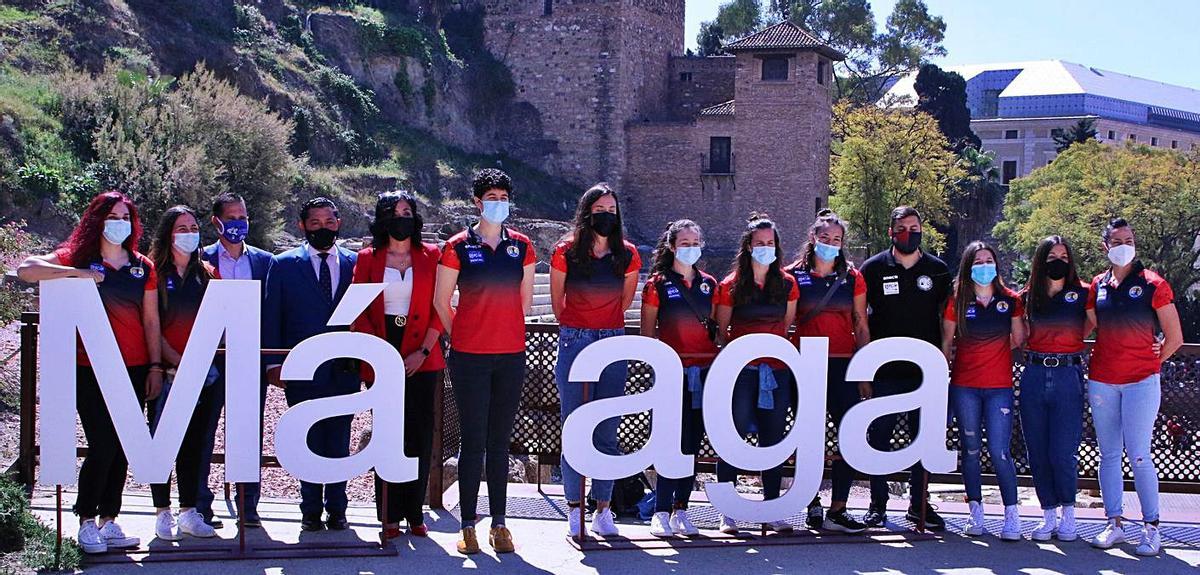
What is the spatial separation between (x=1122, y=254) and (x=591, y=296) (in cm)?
269

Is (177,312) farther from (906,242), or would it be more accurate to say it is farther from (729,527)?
(906,242)

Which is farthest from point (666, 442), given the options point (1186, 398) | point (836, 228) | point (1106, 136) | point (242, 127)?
point (1106, 136)

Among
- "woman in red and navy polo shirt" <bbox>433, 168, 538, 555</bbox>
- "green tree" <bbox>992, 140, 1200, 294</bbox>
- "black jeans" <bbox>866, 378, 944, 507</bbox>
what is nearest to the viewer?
"woman in red and navy polo shirt" <bbox>433, 168, 538, 555</bbox>

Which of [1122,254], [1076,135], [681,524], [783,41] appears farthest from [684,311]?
[1076,135]

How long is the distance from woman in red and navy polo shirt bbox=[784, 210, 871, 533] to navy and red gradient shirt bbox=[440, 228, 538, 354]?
154 cm

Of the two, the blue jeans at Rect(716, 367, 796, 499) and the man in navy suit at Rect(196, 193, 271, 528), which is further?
the blue jeans at Rect(716, 367, 796, 499)

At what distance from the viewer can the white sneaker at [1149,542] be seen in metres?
6.66

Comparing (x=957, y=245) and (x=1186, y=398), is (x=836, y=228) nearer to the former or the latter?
(x=1186, y=398)

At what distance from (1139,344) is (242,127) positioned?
1994 centimetres

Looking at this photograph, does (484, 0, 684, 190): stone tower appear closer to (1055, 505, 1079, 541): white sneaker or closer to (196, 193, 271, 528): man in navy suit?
(196, 193, 271, 528): man in navy suit

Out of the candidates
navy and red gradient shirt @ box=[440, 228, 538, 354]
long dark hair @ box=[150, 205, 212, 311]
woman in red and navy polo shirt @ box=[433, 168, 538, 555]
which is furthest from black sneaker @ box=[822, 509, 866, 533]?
long dark hair @ box=[150, 205, 212, 311]

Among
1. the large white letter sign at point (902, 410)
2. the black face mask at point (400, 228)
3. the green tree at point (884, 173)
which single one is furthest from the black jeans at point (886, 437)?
the green tree at point (884, 173)

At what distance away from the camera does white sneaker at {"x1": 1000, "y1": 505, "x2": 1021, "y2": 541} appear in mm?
6852

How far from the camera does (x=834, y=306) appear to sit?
686 cm
